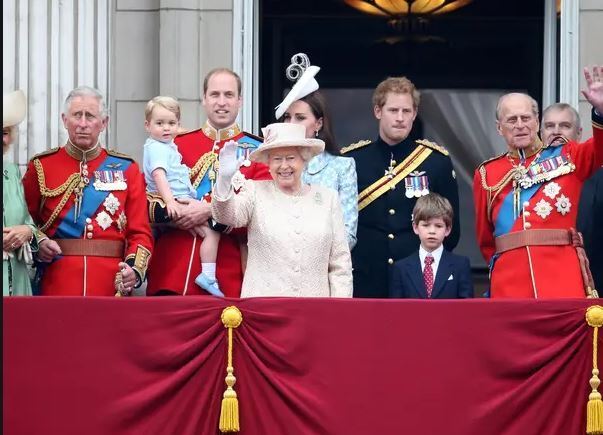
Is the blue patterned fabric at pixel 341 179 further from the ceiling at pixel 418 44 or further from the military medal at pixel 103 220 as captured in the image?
the ceiling at pixel 418 44

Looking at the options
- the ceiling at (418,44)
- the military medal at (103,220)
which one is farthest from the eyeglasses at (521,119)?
the ceiling at (418,44)

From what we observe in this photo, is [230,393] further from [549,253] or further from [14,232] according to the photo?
[549,253]

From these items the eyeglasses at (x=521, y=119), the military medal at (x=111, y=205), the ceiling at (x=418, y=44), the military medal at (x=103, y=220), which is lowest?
the military medal at (x=103, y=220)

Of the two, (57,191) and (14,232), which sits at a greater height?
(57,191)

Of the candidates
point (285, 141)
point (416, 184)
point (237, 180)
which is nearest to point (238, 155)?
point (237, 180)

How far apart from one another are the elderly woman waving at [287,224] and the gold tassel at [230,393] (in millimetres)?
458

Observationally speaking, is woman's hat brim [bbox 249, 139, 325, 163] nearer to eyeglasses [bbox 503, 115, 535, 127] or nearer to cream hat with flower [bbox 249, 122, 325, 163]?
cream hat with flower [bbox 249, 122, 325, 163]

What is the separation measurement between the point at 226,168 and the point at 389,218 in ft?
5.05

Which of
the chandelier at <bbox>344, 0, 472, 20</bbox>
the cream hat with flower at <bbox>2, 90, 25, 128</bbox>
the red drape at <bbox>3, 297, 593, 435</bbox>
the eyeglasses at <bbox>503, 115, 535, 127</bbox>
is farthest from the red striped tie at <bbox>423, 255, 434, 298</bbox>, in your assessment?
the chandelier at <bbox>344, 0, 472, 20</bbox>

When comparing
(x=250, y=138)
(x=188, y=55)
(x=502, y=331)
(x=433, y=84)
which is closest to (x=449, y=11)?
(x=433, y=84)

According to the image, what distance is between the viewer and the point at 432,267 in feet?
32.4

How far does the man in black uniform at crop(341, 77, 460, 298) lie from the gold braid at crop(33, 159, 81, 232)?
1539mm

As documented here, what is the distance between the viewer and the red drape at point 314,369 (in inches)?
344

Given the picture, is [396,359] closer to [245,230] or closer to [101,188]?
[245,230]
